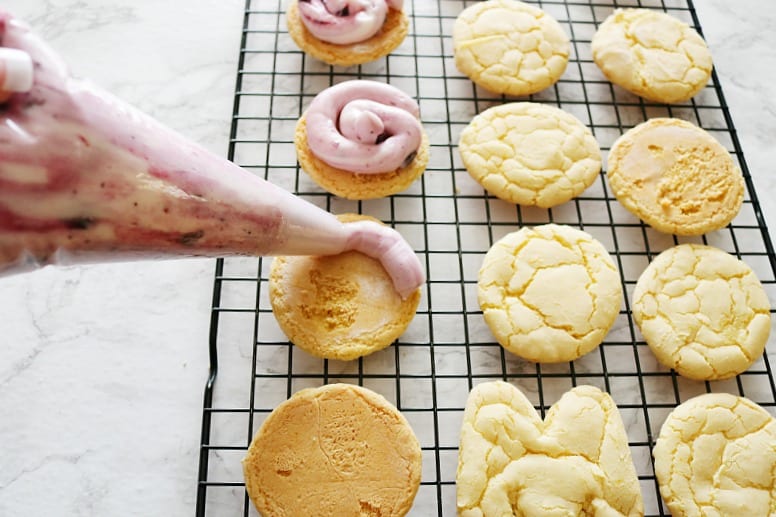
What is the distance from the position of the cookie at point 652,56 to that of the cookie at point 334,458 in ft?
3.83

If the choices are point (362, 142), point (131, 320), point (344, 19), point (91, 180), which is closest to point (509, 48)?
point (344, 19)

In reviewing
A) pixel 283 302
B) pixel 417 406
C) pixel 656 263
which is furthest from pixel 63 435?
pixel 656 263

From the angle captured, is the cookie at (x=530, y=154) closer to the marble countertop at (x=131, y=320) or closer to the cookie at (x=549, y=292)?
the cookie at (x=549, y=292)

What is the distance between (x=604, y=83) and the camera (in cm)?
210

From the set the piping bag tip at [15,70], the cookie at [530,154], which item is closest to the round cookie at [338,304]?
the cookie at [530,154]

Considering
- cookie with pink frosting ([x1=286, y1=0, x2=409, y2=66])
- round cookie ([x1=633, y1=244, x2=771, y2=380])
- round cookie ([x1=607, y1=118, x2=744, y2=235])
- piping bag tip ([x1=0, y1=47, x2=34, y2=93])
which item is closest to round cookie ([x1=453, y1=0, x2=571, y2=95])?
cookie with pink frosting ([x1=286, y1=0, x2=409, y2=66])

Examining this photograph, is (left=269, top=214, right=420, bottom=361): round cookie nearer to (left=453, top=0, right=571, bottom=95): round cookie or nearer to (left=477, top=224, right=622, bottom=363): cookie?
(left=477, top=224, right=622, bottom=363): cookie

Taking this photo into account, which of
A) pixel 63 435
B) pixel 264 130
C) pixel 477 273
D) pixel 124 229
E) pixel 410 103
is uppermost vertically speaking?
pixel 124 229

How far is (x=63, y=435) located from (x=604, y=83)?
172 centimetres

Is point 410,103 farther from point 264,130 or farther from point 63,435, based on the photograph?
point 63,435

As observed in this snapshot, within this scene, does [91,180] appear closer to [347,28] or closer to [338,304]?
[338,304]

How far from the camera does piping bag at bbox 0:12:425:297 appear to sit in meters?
0.82

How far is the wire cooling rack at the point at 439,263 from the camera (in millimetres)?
1619

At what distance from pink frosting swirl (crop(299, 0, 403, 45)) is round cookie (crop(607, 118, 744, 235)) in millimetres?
725
